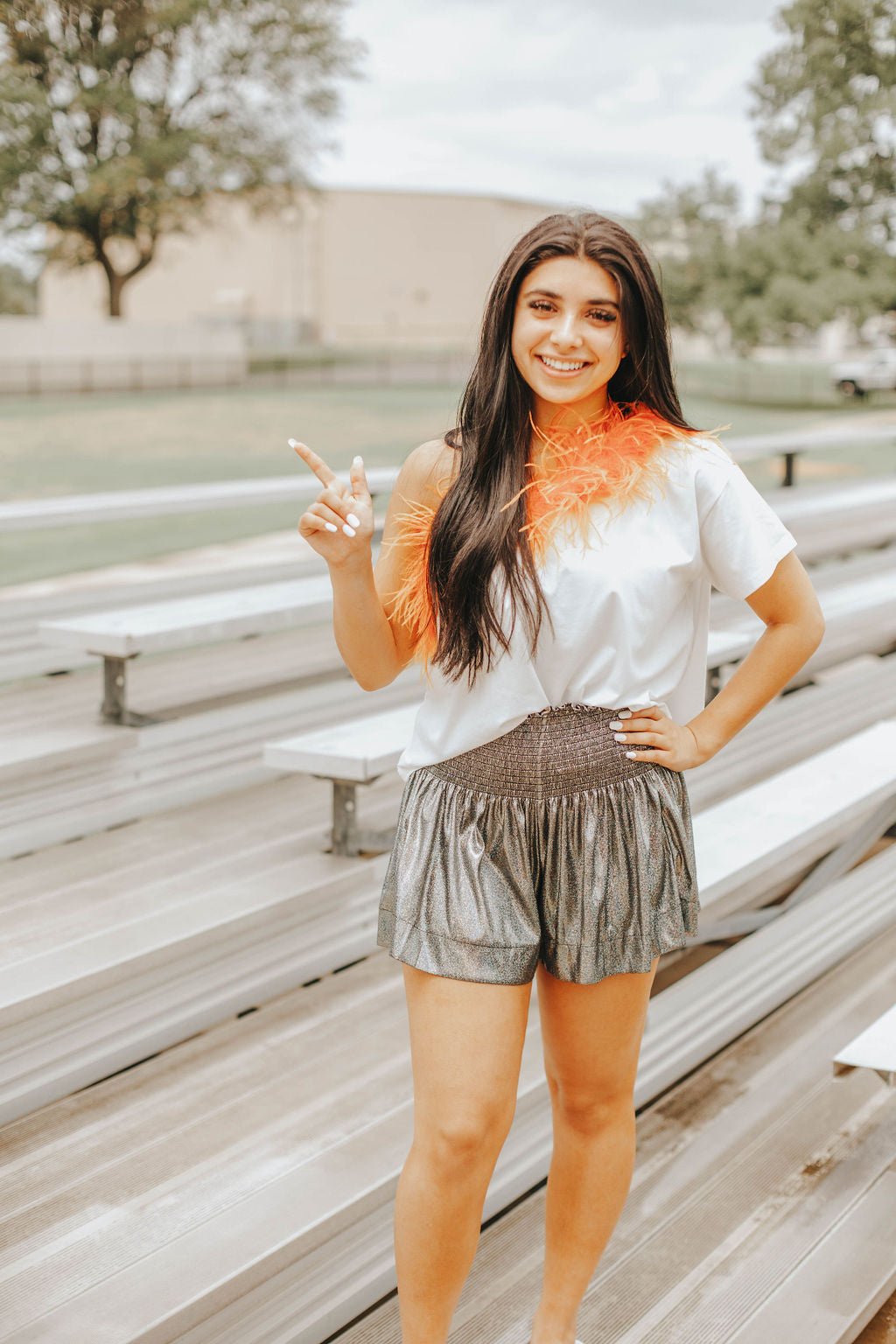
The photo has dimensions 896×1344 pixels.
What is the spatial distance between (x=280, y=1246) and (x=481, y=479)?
1.00 metres

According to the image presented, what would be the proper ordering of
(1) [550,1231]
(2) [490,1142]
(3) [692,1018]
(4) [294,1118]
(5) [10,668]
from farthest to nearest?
(5) [10,668] < (3) [692,1018] < (4) [294,1118] < (1) [550,1231] < (2) [490,1142]

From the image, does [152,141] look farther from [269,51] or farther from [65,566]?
[65,566]

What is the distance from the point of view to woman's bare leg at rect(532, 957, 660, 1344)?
1.54 meters

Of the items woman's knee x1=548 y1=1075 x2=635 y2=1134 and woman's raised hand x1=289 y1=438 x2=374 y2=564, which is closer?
woman's raised hand x1=289 y1=438 x2=374 y2=564

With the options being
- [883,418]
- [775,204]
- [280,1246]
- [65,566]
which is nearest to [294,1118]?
[280,1246]

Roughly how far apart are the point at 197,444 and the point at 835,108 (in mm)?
10537

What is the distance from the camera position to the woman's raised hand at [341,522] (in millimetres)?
1383

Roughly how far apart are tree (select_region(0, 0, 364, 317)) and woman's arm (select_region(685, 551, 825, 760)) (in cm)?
2491

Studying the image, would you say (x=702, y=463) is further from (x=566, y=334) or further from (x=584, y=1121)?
(x=584, y=1121)

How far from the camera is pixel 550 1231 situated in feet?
5.41

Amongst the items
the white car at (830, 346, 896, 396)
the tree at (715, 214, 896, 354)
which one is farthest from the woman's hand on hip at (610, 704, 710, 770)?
the tree at (715, 214, 896, 354)

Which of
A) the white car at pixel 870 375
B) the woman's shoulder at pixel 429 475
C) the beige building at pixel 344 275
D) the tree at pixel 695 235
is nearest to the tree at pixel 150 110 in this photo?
the beige building at pixel 344 275

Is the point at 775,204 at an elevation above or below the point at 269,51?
below

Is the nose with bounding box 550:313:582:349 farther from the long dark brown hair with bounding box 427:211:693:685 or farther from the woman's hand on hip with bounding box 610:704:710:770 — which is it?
the woman's hand on hip with bounding box 610:704:710:770
